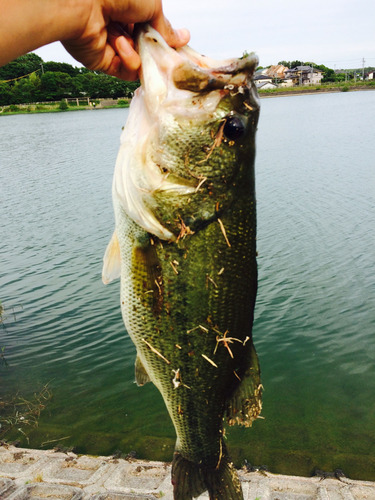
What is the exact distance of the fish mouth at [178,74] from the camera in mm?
2016

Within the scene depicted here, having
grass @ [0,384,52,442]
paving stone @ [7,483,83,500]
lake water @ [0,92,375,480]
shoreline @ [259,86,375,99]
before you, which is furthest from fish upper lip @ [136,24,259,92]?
shoreline @ [259,86,375,99]

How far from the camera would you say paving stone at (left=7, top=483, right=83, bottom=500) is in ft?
12.8

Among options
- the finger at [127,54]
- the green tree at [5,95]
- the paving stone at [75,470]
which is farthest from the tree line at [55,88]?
the finger at [127,54]

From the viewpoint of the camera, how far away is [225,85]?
2092mm

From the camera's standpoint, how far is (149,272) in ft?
7.49

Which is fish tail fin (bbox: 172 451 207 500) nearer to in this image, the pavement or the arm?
the pavement

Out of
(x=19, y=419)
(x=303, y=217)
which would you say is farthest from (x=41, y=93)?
(x=19, y=419)

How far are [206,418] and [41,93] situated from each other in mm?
97327

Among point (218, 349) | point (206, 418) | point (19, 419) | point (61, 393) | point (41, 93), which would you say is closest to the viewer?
point (218, 349)

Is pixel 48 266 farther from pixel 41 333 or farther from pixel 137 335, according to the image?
pixel 137 335

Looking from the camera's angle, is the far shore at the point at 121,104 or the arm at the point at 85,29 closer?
the arm at the point at 85,29

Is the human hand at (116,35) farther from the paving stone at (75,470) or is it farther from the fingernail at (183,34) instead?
the paving stone at (75,470)

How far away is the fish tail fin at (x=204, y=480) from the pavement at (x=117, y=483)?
1493mm

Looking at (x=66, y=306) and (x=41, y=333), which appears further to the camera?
(x=66, y=306)
